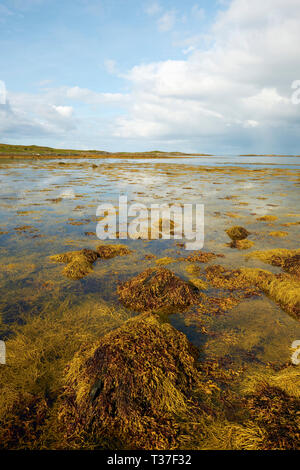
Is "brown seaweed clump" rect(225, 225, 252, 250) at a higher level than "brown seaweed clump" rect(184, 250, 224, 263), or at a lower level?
higher

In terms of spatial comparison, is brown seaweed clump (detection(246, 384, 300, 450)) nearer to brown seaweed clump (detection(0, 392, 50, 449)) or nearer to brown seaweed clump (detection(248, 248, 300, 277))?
brown seaweed clump (detection(0, 392, 50, 449))

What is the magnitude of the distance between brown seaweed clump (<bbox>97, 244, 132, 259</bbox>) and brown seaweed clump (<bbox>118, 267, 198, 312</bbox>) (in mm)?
2482

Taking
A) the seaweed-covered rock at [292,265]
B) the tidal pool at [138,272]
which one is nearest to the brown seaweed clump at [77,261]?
the tidal pool at [138,272]

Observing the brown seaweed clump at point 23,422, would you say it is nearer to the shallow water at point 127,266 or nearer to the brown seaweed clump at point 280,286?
the shallow water at point 127,266

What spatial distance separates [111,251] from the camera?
8.95 m

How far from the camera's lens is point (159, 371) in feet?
11.9

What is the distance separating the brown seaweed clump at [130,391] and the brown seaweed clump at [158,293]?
1.57m

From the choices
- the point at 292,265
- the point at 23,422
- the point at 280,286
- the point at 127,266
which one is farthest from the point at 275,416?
the point at 127,266

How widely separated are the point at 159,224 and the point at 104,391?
960cm

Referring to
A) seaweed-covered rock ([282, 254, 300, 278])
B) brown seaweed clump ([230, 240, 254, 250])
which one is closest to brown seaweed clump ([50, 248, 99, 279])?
brown seaweed clump ([230, 240, 254, 250])

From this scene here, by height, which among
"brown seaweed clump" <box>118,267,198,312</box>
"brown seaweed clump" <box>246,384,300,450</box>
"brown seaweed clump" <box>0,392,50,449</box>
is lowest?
"brown seaweed clump" <box>0,392,50,449</box>

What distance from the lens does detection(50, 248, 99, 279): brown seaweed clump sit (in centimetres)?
728

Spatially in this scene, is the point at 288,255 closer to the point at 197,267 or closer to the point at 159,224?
the point at 197,267

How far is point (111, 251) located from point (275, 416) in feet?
22.6
